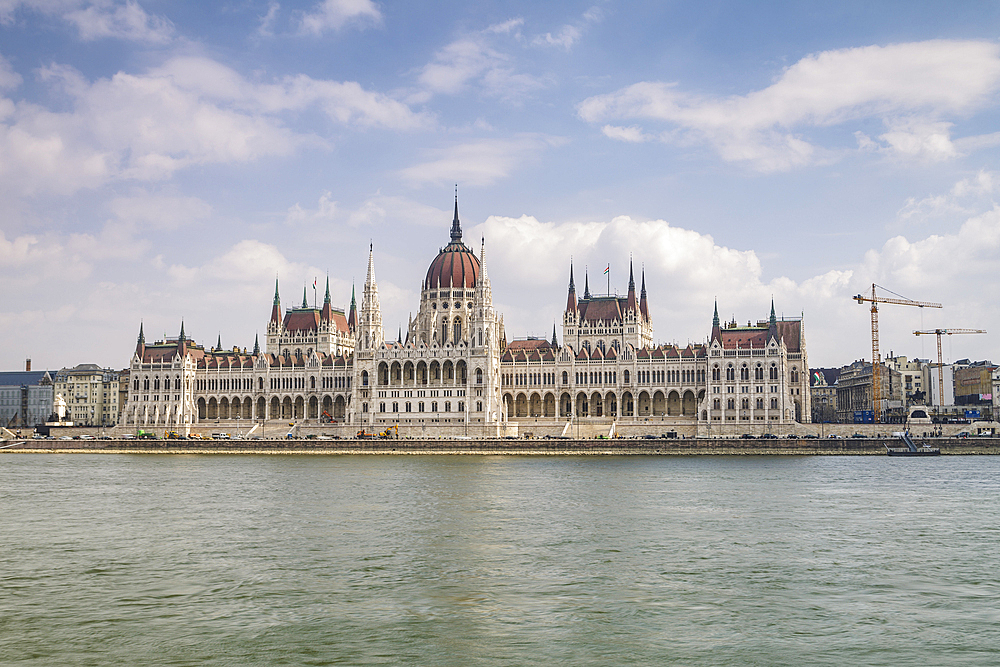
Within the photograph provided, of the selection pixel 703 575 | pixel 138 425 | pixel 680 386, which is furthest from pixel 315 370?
pixel 703 575

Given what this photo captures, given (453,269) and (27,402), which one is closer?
(453,269)

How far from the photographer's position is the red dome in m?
150

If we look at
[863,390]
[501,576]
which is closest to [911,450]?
[863,390]

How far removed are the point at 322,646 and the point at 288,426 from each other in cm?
12008

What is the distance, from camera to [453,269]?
151375 millimetres

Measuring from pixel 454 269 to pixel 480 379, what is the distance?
78.7 ft

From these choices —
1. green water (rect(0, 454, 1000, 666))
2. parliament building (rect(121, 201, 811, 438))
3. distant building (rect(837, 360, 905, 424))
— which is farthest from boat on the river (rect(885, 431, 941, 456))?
distant building (rect(837, 360, 905, 424))

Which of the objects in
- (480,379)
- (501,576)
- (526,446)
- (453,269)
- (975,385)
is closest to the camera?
(501,576)

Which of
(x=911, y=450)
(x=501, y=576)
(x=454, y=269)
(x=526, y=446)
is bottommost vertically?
(x=501, y=576)

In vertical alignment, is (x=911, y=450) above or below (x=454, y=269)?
below

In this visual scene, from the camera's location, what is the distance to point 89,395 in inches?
7185

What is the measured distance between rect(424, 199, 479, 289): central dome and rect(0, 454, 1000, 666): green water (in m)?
87.9

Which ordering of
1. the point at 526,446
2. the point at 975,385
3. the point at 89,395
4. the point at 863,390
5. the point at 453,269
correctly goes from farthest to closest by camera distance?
the point at 89,395, the point at 863,390, the point at 975,385, the point at 453,269, the point at 526,446

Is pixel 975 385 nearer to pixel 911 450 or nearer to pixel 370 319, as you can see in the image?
pixel 911 450
